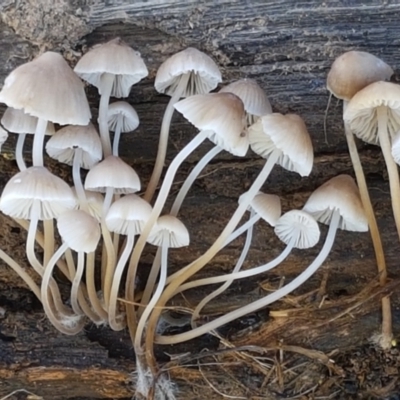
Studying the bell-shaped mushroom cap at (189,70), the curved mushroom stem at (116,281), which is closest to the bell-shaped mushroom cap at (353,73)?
the bell-shaped mushroom cap at (189,70)

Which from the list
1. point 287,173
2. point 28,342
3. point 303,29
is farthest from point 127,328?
point 303,29

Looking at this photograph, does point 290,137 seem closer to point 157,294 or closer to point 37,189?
point 157,294

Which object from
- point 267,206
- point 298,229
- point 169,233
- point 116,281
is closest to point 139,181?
point 169,233

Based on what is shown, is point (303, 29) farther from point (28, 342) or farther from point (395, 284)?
point (28, 342)

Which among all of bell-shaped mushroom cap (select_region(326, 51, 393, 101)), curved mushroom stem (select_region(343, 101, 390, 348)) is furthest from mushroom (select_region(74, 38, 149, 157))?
curved mushroom stem (select_region(343, 101, 390, 348))

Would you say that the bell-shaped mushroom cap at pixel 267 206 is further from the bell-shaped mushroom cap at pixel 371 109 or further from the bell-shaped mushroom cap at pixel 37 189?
the bell-shaped mushroom cap at pixel 37 189

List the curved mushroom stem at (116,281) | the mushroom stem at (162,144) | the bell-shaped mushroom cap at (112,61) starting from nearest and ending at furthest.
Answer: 1. the bell-shaped mushroom cap at (112,61)
2. the curved mushroom stem at (116,281)
3. the mushroom stem at (162,144)
